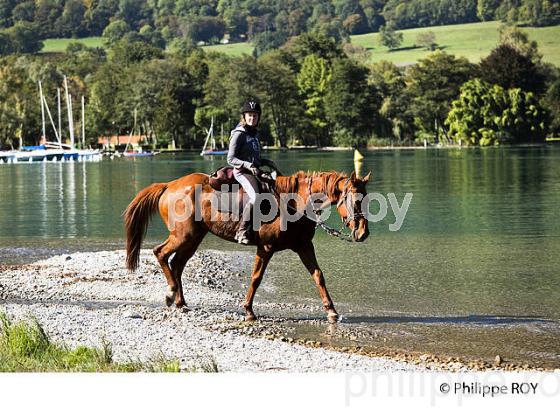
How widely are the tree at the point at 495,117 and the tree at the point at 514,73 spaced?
23.7 feet

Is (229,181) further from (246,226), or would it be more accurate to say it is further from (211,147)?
(211,147)

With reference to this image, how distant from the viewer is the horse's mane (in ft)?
45.0

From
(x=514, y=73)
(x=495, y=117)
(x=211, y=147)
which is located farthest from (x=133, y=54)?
(x=495, y=117)

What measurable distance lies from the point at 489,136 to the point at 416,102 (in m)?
17.6

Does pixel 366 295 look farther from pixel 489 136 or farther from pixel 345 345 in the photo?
pixel 489 136

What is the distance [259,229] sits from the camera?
13.9 m

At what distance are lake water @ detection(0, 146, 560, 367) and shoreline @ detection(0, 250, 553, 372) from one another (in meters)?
0.74

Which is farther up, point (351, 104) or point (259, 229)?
point (351, 104)

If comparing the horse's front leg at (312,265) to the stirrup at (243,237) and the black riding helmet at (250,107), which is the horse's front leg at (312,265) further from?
the black riding helmet at (250,107)

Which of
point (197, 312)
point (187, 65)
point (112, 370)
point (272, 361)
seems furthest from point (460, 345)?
point (187, 65)

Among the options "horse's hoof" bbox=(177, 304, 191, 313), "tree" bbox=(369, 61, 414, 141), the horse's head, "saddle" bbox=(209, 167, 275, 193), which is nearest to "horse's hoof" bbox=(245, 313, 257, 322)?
"horse's hoof" bbox=(177, 304, 191, 313)

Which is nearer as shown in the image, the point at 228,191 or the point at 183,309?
the point at 228,191

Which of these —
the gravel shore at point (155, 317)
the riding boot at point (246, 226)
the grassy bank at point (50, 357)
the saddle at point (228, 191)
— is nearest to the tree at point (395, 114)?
the gravel shore at point (155, 317)

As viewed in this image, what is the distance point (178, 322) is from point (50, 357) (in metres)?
3.10
